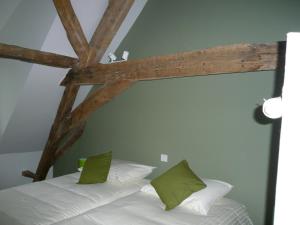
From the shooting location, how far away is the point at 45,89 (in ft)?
11.6

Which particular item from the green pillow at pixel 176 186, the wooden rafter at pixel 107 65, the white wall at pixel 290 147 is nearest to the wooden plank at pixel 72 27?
the wooden rafter at pixel 107 65

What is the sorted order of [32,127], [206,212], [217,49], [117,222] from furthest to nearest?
1. [32,127]
2. [217,49]
3. [206,212]
4. [117,222]

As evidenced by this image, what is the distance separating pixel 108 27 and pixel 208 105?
162cm

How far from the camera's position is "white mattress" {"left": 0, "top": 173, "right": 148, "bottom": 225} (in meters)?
1.99

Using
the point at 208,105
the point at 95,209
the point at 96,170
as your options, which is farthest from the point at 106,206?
the point at 208,105

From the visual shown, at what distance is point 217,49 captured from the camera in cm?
222

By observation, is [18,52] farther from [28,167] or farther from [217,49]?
[28,167]

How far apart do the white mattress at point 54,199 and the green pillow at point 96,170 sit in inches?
3.2

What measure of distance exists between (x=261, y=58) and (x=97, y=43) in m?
2.11

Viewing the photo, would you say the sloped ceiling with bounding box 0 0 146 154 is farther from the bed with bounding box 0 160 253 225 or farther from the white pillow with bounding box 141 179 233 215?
the white pillow with bounding box 141 179 233 215

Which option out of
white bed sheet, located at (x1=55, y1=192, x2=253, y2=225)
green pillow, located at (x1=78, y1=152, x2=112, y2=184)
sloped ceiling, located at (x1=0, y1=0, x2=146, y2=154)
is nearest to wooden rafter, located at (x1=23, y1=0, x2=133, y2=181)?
sloped ceiling, located at (x1=0, y1=0, x2=146, y2=154)

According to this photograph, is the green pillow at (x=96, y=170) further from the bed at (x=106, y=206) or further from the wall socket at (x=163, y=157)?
the wall socket at (x=163, y=157)

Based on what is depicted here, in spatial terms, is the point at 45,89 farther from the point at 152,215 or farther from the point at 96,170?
the point at 152,215

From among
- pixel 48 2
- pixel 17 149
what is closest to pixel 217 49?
pixel 48 2
